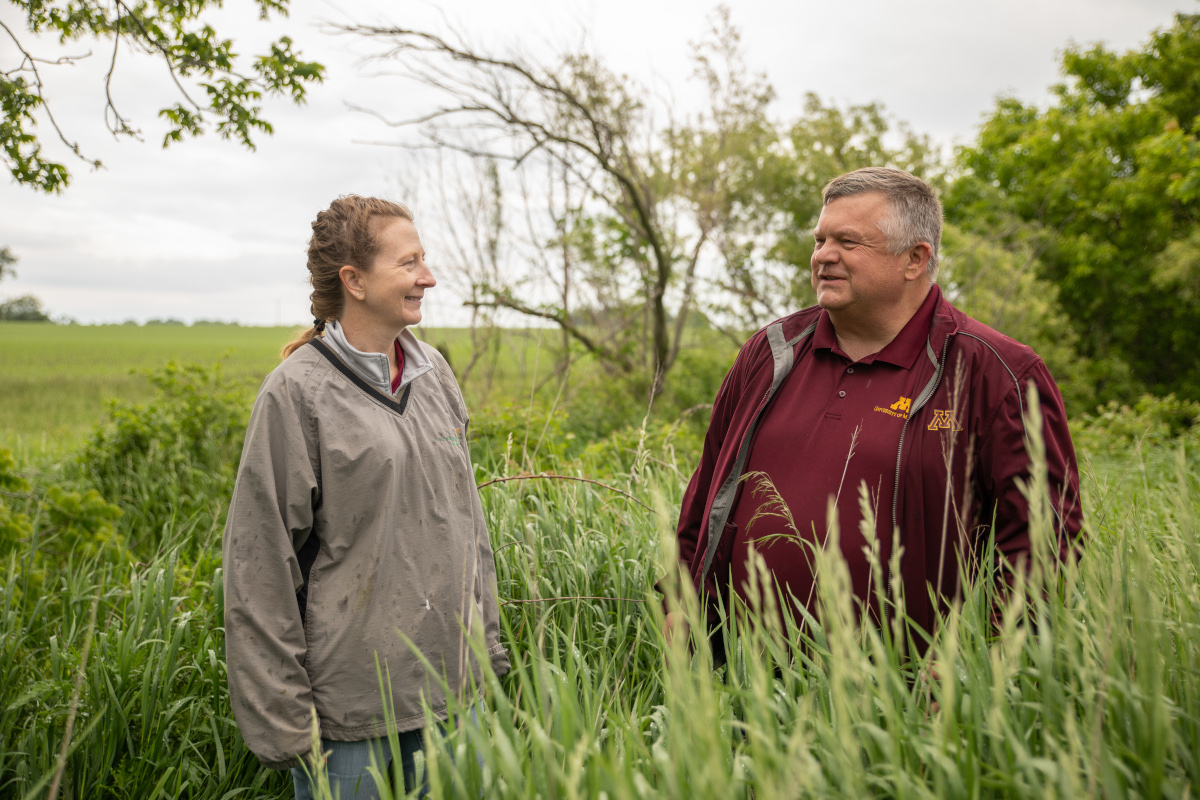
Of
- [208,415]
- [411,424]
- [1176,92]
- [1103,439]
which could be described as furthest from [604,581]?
[1176,92]

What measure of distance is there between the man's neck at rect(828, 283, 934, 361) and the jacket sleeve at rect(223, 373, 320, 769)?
66.8 inches

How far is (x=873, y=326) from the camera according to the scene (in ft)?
7.98

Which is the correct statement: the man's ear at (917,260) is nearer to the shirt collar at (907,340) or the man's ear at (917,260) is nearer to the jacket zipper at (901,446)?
the shirt collar at (907,340)

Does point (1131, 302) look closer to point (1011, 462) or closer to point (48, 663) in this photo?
point (1011, 462)

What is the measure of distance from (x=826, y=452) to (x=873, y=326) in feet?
1.55

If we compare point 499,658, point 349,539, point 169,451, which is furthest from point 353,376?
Answer: point 169,451

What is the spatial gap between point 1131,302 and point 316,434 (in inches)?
1047

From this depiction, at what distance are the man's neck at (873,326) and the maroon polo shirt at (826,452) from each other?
0.11 ft

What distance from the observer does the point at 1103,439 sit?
985cm

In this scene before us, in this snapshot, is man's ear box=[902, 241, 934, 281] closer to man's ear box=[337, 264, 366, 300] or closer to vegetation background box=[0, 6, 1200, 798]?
vegetation background box=[0, 6, 1200, 798]

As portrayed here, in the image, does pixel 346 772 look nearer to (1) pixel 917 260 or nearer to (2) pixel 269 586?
(2) pixel 269 586

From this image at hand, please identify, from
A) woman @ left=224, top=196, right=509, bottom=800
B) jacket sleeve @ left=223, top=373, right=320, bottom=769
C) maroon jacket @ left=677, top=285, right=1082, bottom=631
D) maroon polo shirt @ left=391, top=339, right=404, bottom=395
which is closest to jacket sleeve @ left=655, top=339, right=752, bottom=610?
maroon jacket @ left=677, top=285, right=1082, bottom=631

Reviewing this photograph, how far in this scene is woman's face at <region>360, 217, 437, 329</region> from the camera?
224cm

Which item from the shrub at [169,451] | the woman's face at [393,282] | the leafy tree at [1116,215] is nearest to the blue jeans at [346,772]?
the woman's face at [393,282]
